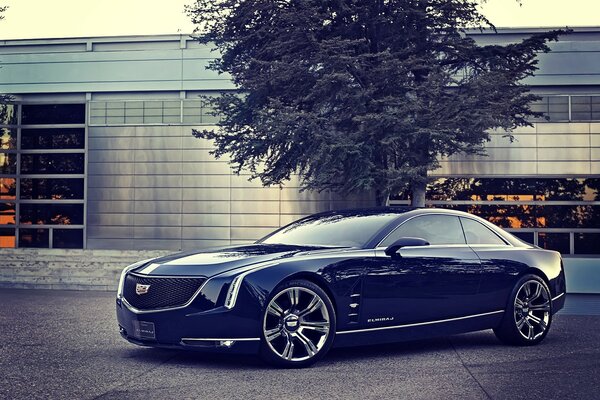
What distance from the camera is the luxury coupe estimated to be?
7602mm

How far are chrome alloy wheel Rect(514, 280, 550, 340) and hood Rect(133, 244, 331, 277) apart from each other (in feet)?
8.09

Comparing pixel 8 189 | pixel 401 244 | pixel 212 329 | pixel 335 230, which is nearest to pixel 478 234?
pixel 401 244

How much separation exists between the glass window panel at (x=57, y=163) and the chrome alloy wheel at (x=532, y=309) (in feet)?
98.1

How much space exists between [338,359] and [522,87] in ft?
54.5

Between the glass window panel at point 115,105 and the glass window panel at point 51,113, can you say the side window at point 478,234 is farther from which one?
the glass window panel at point 51,113

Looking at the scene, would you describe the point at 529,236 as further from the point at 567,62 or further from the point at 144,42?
the point at 144,42

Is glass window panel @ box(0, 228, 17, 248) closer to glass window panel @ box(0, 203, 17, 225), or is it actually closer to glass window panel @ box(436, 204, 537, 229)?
glass window panel @ box(0, 203, 17, 225)

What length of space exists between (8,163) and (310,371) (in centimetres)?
3251

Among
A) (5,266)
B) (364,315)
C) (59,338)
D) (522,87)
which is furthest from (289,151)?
(364,315)

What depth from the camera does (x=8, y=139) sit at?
37.6 metres

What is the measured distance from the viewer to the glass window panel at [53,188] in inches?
1478

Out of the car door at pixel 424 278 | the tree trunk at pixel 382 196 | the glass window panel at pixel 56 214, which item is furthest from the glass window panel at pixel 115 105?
the car door at pixel 424 278

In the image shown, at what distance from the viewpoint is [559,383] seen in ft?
23.4

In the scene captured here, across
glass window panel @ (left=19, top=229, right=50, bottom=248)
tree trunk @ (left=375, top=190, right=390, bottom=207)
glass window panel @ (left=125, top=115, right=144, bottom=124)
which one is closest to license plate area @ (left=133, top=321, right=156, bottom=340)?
tree trunk @ (left=375, top=190, right=390, bottom=207)
